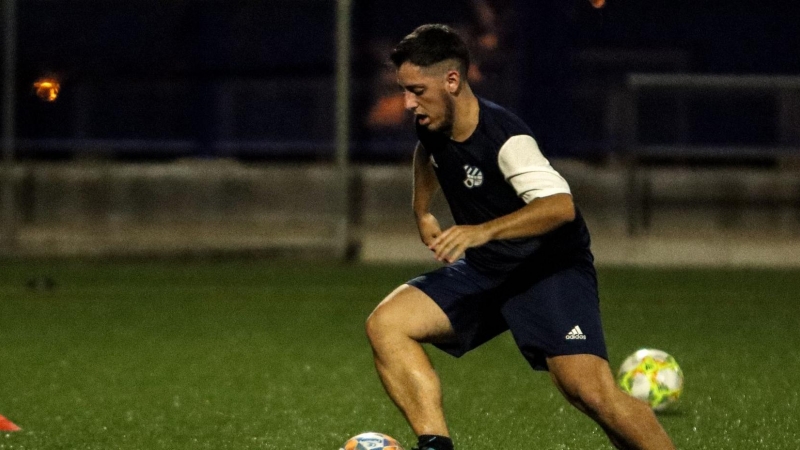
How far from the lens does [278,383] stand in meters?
8.22

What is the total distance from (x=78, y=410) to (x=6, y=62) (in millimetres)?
9514

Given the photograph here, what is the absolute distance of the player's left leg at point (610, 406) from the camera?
5.08 meters

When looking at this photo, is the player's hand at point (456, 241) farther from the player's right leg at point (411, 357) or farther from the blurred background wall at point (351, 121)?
the blurred background wall at point (351, 121)

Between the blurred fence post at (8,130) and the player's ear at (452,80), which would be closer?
the player's ear at (452,80)

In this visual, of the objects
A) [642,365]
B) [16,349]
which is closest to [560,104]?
[16,349]

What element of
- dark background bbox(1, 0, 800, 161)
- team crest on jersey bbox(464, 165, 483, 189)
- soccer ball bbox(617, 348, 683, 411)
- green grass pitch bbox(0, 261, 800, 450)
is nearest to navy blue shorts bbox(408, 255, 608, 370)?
team crest on jersey bbox(464, 165, 483, 189)

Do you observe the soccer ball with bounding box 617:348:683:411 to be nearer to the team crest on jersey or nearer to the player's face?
the team crest on jersey

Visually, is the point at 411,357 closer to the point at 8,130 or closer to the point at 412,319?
the point at 412,319

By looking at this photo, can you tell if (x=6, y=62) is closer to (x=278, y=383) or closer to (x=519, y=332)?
(x=278, y=383)

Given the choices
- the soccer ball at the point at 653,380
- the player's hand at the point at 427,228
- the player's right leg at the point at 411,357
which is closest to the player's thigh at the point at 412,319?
the player's right leg at the point at 411,357

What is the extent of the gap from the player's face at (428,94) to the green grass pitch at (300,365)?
175 centimetres

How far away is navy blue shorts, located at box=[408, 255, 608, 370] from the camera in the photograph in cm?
523

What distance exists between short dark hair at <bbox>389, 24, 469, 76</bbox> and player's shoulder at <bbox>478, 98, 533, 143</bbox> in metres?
0.16

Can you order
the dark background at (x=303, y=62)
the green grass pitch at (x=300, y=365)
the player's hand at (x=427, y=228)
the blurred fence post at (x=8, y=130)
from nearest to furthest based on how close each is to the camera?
the player's hand at (x=427, y=228)
the green grass pitch at (x=300, y=365)
the blurred fence post at (x=8, y=130)
the dark background at (x=303, y=62)
